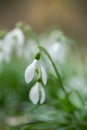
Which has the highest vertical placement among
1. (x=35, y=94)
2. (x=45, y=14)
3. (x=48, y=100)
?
(x=45, y=14)

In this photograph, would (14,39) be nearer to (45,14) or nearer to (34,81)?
(34,81)

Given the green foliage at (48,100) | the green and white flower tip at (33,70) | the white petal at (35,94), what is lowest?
the white petal at (35,94)

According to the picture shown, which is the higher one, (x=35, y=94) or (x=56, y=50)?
(x=56, y=50)

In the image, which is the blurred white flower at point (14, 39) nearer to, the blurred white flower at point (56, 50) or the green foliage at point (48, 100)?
the green foliage at point (48, 100)

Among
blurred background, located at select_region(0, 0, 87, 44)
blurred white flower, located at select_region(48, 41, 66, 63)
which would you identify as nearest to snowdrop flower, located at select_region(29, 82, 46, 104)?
blurred white flower, located at select_region(48, 41, 66, 63)

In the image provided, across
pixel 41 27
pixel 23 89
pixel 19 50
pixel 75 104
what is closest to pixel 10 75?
pixel 23 89

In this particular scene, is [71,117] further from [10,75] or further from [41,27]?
[41,27]

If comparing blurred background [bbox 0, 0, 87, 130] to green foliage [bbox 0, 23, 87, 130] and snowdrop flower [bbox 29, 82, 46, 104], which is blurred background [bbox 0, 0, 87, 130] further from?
snowdrop flower [bbox 29, 82, 46, 104]


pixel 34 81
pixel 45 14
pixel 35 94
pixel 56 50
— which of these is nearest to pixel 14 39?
pixel 56 50

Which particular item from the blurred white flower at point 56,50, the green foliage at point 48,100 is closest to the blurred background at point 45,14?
the green foliage at point 48,100
